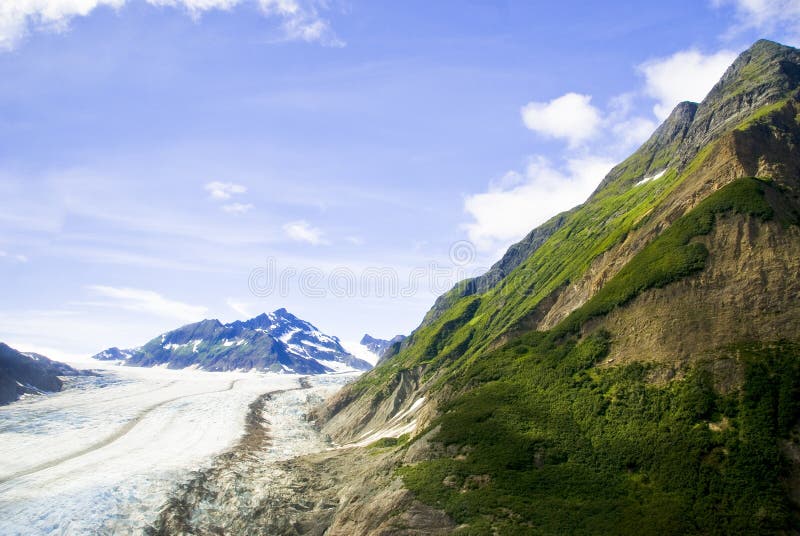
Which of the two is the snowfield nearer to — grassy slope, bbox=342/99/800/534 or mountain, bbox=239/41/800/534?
mountain, bbox=239/41/800/534

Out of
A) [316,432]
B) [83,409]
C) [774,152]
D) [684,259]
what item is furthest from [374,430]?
[83,409]

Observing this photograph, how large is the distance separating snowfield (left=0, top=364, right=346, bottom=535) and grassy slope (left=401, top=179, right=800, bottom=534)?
38.5 metres

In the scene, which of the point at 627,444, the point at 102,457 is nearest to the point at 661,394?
the point at 627,444

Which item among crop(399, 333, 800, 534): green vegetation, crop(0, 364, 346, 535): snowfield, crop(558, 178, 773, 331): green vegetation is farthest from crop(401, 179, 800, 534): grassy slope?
crop(0, 364, 346, 535): snowfield

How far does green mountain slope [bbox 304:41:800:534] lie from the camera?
37.9 meters

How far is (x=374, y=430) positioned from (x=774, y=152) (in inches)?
3356

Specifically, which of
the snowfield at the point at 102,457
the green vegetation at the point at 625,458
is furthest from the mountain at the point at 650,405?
the snowfield at the point at 102,457

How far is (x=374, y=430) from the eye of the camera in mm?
103812

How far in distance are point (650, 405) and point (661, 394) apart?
150 centimetres

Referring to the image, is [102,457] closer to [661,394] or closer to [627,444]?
[627,444]

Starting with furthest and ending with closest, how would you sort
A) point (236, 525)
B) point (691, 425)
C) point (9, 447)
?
point (9, 447) → point (236, 525) → point (691, 425)

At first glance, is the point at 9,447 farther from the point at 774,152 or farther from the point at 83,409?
the point at 774,152

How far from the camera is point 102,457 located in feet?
278

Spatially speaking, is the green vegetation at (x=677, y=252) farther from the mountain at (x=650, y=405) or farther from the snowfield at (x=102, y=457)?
the snowfield at (x=102, y=457)
